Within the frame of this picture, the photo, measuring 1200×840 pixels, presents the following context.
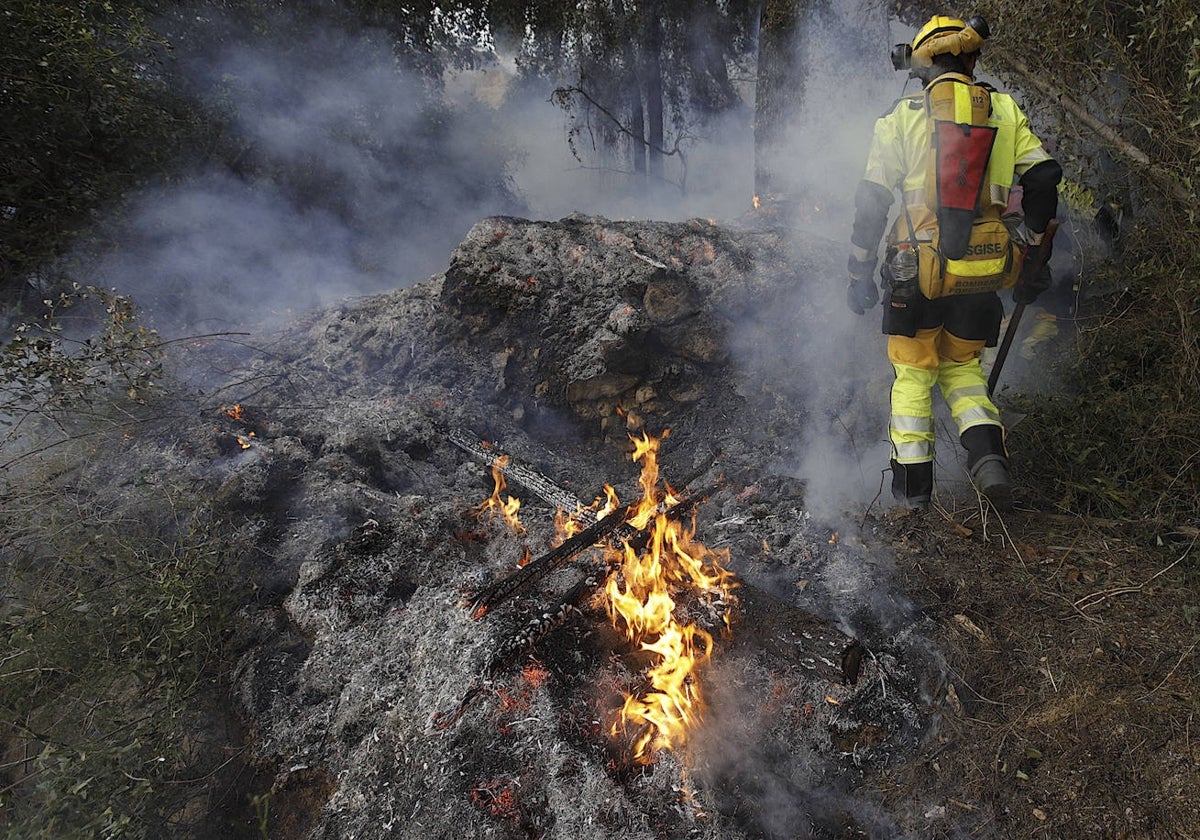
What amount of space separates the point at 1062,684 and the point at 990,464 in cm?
108

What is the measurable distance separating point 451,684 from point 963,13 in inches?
204

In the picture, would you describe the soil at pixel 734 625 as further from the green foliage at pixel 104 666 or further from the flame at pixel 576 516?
the green foliage at pixel 104 666

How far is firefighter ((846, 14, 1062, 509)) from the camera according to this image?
2869 millimetres

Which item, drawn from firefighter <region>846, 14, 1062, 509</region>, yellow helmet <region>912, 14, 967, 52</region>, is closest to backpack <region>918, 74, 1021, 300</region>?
firefighter <region>846, 14, 1062, 509</region>

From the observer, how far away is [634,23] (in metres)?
7.95

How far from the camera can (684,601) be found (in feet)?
9.50

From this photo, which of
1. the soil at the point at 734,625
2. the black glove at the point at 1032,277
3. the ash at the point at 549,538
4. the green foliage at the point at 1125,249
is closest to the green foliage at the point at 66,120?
the ash at the point at 549,538

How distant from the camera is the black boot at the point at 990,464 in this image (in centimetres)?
289

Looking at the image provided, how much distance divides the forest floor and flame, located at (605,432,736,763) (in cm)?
83

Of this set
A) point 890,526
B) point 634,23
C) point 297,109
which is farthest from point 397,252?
point 890,526

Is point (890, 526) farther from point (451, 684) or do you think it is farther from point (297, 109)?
point (297, 109)

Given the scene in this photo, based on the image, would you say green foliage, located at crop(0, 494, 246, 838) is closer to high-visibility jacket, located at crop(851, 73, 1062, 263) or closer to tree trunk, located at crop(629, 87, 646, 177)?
high-visibility jacket, located at crop(851, 73, 1062, 263)

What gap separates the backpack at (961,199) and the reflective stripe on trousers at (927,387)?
0.31 m

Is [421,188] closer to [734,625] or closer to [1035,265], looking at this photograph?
[1035,265]
